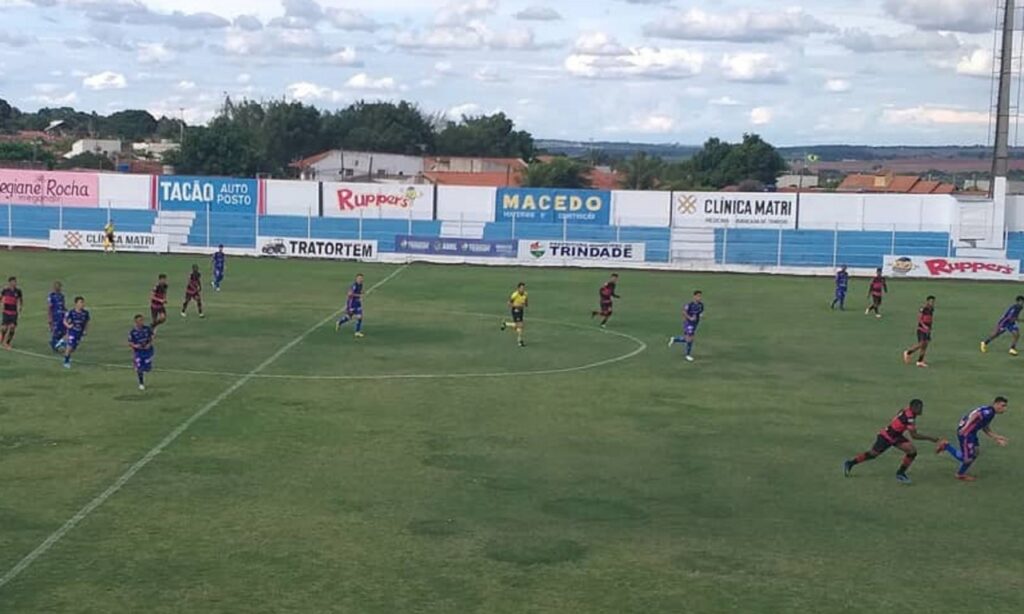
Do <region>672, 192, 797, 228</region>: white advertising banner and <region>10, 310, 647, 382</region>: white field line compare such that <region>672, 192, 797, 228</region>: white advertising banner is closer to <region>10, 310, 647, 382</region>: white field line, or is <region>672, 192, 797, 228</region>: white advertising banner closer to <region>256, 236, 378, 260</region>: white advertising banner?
<region>256, 236, 378, 260</region>: white advertising banner

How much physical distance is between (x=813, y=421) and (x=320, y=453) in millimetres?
9492

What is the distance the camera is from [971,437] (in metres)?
18.3

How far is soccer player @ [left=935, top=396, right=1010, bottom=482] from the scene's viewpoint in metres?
17.9

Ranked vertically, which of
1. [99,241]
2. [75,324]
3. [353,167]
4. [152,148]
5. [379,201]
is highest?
[152,148]

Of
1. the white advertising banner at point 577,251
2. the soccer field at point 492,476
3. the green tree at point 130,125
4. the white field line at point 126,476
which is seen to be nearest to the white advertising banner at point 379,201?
the white advertising banner at point 577,251

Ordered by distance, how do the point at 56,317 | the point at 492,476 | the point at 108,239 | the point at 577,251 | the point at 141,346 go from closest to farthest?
the point at 492,476 → the point at 141,346 → the point at 56,317 → the point at 108,239 → the point at 577,251

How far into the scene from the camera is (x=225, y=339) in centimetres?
Result: 3094

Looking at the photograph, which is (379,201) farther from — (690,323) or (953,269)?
(690,323)

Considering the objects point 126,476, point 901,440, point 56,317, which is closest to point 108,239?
point 56,317

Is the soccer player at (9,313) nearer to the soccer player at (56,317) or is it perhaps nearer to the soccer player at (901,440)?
the soccer player at (56,317)

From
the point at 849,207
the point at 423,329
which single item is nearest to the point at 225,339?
the point at 423,329

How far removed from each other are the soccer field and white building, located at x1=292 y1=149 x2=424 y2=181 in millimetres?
74133

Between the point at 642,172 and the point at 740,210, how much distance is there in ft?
155

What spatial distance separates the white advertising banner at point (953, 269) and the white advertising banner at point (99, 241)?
123 feet
